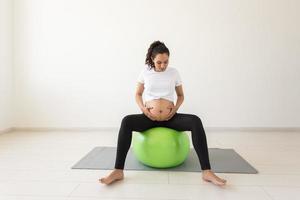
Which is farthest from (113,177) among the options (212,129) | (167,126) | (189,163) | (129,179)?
(212,129)

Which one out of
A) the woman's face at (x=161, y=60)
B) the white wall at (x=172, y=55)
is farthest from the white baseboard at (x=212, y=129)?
the woman's face at (x=161, y=60)

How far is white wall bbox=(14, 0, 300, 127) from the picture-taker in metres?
4.04

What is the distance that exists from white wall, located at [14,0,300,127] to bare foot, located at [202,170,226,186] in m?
2.13

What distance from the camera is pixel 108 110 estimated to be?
13.6 feet

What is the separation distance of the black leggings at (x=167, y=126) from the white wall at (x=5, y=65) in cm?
238

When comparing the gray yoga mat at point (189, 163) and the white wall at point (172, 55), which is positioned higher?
the white wall at point (172, 55)

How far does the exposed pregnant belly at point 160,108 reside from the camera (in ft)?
7.46

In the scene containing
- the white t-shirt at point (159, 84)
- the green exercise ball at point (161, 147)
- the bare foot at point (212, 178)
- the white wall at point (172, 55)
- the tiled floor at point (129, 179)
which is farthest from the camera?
the white wall at point (172, 55)

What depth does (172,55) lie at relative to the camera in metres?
4.10

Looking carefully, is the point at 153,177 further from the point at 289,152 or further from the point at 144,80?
the point at 289,152

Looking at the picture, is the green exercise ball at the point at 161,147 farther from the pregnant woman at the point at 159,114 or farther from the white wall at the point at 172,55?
the white wall at the point at 172,55

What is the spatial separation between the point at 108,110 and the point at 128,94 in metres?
0.36

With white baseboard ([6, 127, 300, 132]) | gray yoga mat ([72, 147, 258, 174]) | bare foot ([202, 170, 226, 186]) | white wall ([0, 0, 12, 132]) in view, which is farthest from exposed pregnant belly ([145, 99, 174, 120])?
white wall ([0, 0, 12, 132])

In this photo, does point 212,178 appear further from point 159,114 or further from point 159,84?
point 159,84
